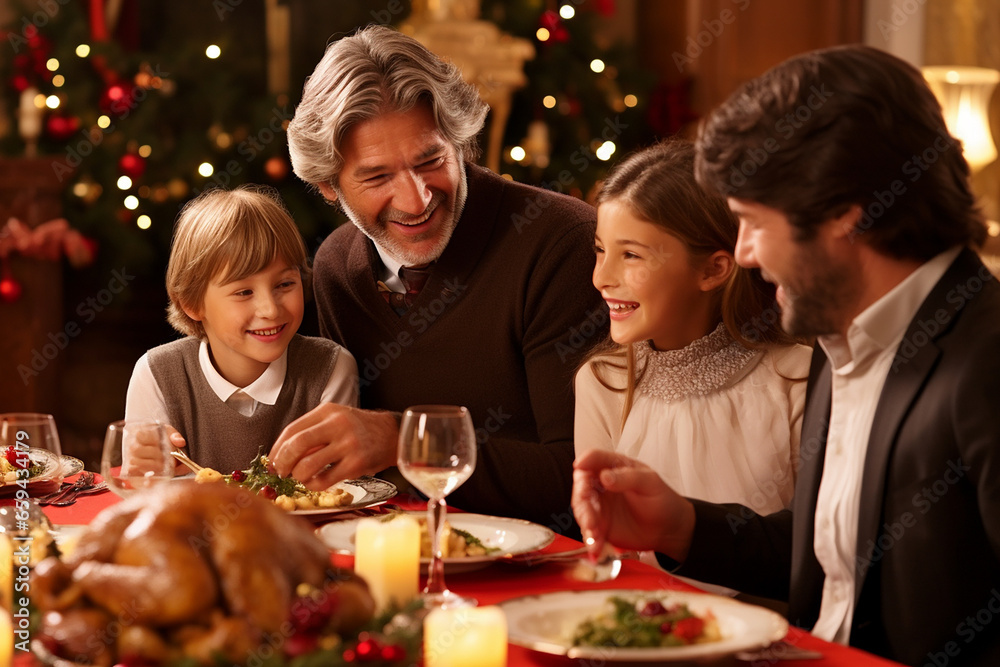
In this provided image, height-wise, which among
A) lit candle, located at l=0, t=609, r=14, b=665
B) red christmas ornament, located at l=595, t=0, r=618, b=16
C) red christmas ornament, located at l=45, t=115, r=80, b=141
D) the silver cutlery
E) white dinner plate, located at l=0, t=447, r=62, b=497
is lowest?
white dinner plate, located at l=0, t=447, r=62, b=497

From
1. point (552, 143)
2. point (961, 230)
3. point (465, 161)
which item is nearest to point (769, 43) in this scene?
point (552, 143)

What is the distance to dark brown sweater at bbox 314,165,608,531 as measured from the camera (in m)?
2.55

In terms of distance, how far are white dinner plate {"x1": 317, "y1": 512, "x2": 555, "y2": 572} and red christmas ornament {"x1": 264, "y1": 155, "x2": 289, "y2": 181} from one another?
386 cm

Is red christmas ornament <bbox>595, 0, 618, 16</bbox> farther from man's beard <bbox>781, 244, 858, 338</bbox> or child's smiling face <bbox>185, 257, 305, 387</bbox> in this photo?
man's beard <bbox>781, 244, 858, 338</bbox>

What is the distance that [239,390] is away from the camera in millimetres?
2596

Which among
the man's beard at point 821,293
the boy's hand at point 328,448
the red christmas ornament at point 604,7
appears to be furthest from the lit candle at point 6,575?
the red christmas ornament at point 604,7

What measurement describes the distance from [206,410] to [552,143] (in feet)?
12.3

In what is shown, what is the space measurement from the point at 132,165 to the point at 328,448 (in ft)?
12.5

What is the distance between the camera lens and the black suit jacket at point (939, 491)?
53.9 inches

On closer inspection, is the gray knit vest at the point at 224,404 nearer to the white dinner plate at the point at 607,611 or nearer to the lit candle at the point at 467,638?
the white dinner plate at the point at 607,611

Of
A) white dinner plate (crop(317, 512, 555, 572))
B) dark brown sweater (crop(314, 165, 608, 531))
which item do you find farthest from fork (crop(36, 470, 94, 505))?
dark brown sweater (crop(314, 165, 608, 531))

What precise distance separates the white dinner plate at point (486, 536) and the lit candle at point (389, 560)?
17cm

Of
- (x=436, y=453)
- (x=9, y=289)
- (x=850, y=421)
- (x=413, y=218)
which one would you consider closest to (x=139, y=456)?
(x=436, y=453)

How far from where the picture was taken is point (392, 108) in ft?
8.15
